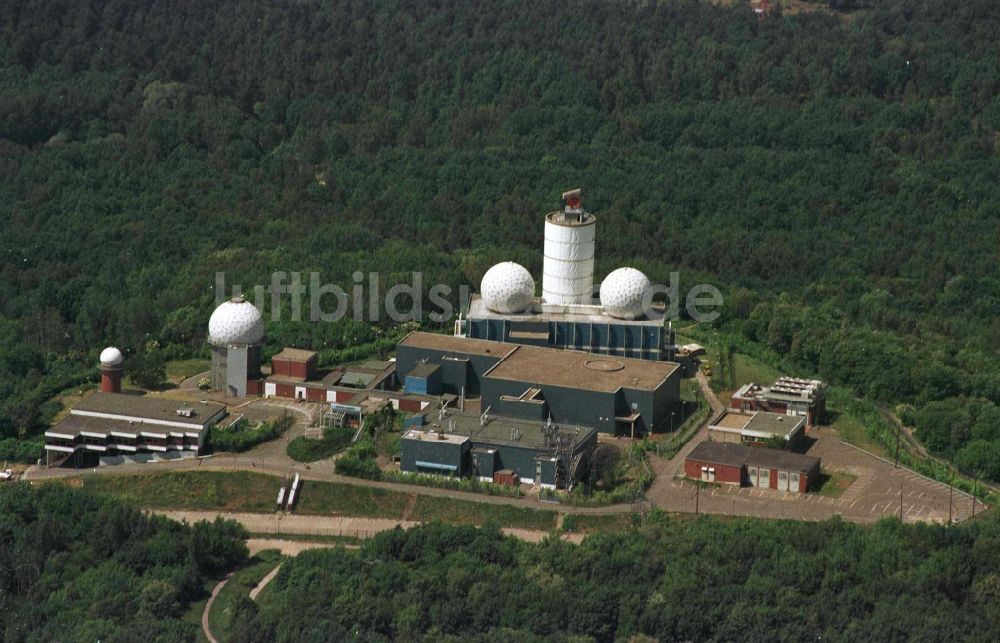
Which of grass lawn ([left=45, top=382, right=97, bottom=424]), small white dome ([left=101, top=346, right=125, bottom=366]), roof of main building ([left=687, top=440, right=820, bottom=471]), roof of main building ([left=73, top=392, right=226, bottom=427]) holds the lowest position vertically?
grass lawn ([left=45, top=382, right=97, bottom=424])

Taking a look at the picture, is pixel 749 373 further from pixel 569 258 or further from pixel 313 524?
pixel 313 524

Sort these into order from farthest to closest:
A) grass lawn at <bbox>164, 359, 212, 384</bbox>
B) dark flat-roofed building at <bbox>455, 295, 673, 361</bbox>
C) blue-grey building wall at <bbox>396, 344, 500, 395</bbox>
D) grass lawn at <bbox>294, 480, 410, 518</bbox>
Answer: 1. grass lawn at <bbox>164, 359, 212, 384</bbox>
2. dark flat-roofed building at <bbox>455, 295, 673, 361</bbox>
3. blue-grey building wall at <bbox>396, 344, 500, 395</bbox>
4. grass lawn at <bbox>294, 480, 410, 518</bbox>

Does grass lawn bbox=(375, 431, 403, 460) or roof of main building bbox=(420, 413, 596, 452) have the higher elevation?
roof of main building bbox=(420, 413, 596, 452)

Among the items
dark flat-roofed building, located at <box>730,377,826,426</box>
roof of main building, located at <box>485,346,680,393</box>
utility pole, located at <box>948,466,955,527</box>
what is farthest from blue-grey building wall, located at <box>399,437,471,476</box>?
utility pole, located at <box>948,466,955,527</box>

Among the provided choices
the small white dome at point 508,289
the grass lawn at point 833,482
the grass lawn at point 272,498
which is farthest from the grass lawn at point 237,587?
the grass lawn at point 833,482

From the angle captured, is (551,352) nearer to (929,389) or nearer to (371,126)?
(929,389)

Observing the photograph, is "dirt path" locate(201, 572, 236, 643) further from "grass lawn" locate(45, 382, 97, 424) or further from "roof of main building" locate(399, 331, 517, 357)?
"roof of main building" locate(399, 331, 517, 357)

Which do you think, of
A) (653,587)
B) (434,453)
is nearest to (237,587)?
(434,453)

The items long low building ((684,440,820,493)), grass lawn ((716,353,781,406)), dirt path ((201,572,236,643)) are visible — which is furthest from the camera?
grass lawn ((716,353,781,406))
